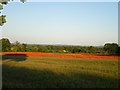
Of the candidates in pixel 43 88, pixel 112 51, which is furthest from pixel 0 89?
pixel 112 51

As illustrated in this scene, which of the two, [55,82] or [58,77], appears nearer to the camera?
[55,82]

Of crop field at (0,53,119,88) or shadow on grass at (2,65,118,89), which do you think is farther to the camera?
crop field at (0,53,119,88)

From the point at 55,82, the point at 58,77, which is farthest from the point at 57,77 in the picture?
the point at 55,82

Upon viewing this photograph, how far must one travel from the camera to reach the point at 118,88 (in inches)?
366

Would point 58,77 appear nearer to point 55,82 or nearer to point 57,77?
point 57,77

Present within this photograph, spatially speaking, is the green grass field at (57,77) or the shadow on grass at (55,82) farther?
the green grass field at (57,77)

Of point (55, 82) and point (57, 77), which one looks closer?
point (55, 82)

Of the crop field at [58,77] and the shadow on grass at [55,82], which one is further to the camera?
the crop field at [58,77]

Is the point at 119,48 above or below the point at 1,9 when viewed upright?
below

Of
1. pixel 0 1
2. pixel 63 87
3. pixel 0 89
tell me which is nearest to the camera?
pixel 0 89

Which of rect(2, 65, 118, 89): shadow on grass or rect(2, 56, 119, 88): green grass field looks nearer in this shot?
rect(2, 65, 118, 89): shadow on grass

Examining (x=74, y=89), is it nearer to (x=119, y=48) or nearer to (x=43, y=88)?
(x=43, y=88)

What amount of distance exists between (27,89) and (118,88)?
4.53 m

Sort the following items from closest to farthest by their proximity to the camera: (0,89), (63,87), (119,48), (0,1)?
(0,89)
(63,87)
(0,1)
(119,48)
